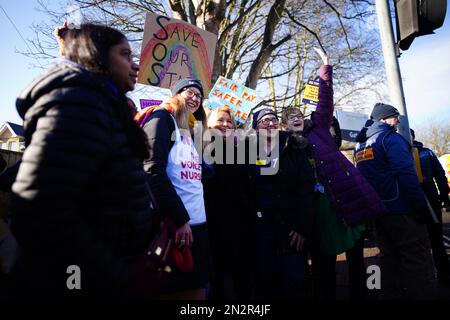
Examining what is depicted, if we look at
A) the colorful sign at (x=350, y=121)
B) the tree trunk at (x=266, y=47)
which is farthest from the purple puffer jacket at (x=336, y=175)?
the colorful sign at (x=350, y=121)

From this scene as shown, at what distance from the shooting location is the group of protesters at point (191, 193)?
83 centimetres

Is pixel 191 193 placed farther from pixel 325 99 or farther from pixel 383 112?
pixel 383 112

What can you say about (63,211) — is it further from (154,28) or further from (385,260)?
(154,28)

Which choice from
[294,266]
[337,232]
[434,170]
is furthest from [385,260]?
[434,170]

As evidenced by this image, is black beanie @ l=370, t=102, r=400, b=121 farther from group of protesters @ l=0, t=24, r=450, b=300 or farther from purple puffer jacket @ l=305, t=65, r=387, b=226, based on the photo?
purple puffer jacket @ l=305, t=65, r=387, b=226

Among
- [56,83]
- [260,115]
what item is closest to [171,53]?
[260,115]

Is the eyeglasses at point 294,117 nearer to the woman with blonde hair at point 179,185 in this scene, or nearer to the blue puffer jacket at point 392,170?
the blue puffer jacket at point 392,170

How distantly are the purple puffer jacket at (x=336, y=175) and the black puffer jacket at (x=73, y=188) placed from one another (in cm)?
193

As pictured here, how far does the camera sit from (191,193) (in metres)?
1.75

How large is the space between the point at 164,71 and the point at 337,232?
8.77 feet

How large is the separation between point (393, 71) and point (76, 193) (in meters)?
3.06

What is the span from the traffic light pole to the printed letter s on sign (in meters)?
3.03

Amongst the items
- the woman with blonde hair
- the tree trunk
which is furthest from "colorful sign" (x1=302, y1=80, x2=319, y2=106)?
the woman with blonde hair

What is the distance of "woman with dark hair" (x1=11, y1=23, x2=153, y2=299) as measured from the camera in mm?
792
